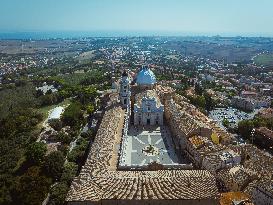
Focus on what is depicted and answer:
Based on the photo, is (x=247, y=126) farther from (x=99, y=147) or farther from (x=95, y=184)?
(x=95, y=184)

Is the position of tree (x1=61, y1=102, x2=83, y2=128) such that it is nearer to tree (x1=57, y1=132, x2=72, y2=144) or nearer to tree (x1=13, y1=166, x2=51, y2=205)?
tree (x1=57, y1=132, x2=72, y2=144)

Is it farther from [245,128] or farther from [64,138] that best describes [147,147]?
[245,128]

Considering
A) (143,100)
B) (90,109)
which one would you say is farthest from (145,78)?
(90,109)

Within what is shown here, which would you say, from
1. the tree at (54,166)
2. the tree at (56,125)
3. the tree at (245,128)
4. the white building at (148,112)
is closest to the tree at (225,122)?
the tree at (245,128)

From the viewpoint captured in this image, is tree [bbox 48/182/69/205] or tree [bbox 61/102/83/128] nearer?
tree [bbox 48/182/69/205]

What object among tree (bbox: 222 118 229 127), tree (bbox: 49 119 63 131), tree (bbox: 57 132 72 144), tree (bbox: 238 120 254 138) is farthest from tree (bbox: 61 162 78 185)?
tree (bbox: 222 118 229 127)
